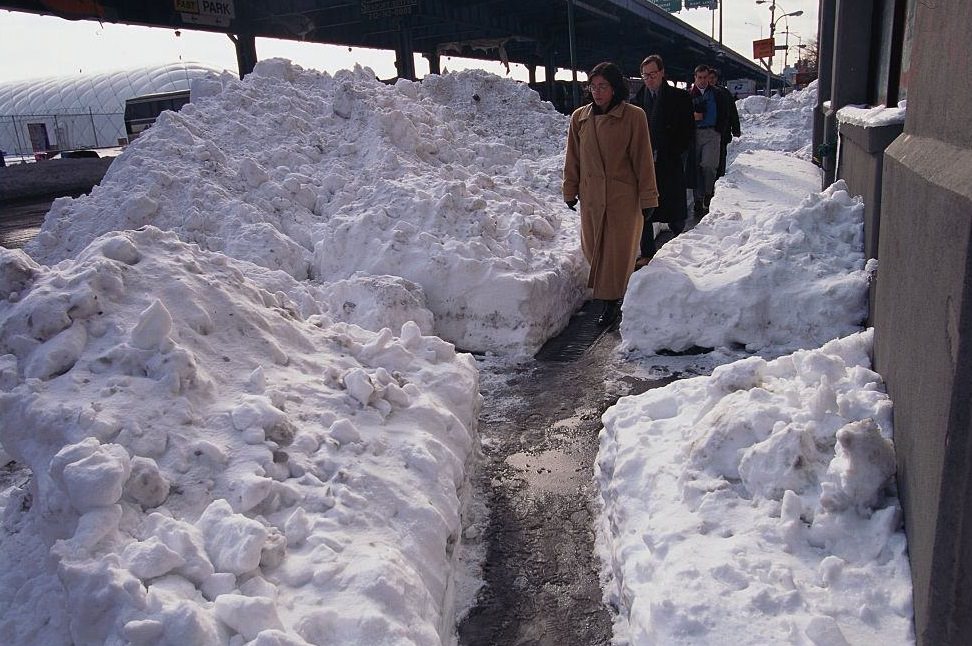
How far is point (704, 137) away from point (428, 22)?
2270 cm

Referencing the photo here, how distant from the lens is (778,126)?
16250mm

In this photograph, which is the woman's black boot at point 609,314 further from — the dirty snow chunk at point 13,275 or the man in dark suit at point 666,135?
the dirty snow chunk at point 13,275

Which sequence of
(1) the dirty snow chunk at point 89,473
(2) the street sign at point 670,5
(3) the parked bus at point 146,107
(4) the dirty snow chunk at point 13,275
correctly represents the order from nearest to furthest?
(1) the dirty snow chunk at point 89,473 → (4) the dirty snow chunk at point 13,275 → (3) the parked bus at point 146,107 → (2) the street sign at point 670,5

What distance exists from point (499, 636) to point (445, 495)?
515 mm

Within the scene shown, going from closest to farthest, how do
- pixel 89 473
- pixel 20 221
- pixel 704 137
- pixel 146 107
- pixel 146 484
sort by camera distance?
pixel 89 473, pixel 146 484, pixel 704 137, pixel 20 221, pixel 146 107

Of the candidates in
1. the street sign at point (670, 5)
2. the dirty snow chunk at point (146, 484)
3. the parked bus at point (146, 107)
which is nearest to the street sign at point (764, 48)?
the street sign at point (670, 5)

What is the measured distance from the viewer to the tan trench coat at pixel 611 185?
504cm

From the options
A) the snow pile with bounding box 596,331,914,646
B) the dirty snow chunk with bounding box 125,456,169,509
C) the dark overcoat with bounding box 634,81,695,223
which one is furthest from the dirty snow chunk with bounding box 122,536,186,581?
the dark overcoat with bounding box 634,81,695,223

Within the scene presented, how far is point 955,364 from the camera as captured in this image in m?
1.36

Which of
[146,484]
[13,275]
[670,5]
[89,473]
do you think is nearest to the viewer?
[89,473]

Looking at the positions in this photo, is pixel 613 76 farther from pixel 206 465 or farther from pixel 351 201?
pixel 206 465

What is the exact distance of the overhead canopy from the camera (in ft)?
67.0

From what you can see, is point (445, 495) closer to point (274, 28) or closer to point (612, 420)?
point (612, 420)

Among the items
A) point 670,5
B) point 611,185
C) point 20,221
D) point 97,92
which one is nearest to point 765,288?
point 611,185
